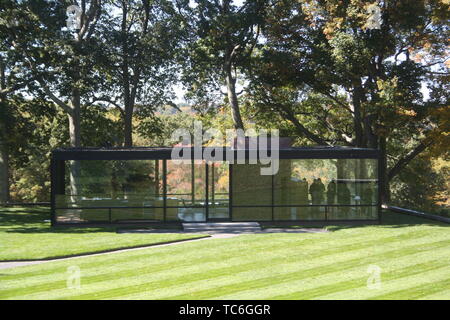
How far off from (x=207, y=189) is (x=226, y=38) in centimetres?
1296

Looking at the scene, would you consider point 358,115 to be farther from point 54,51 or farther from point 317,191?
point 54,51

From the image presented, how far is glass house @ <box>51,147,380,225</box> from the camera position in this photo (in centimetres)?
2105

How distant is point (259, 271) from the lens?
42.5 ft

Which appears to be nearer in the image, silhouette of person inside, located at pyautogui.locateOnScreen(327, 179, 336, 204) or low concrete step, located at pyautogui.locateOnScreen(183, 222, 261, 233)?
low concrete step, located at pyautogui.locateOnScreen(183, 222, 261, 233)

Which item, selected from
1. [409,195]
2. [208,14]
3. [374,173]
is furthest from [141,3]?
[409,195]

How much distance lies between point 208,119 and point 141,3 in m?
9.22

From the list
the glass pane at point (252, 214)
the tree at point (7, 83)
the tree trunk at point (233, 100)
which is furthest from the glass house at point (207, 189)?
the tree trunk at point (233, 100)

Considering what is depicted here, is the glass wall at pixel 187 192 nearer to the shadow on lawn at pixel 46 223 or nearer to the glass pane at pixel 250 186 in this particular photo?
the glass pane at pixel 250 186

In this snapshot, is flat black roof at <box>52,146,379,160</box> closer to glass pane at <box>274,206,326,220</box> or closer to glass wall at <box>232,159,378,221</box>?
glass wall at <box>232,159,378,221</box>

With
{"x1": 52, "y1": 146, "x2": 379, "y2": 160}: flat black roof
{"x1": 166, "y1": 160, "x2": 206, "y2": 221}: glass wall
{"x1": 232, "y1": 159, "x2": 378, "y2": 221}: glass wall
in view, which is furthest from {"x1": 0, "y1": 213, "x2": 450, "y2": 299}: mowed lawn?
{"x1": 52, "y1": 146, "x2": 379, "y2": 160}: flat black roof

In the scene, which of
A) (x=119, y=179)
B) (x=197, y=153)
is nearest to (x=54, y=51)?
(x=119, y=179)

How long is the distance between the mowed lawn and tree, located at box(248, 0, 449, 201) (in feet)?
39.7

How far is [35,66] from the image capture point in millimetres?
30000
